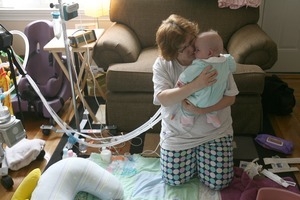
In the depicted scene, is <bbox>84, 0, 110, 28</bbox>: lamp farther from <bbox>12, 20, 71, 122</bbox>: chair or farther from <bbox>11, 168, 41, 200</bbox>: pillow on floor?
<bbox>11, 168, 41, 200</bbox>: pillow on floor

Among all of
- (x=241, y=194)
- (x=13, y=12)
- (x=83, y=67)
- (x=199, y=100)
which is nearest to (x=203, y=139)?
(x=199, y=100)

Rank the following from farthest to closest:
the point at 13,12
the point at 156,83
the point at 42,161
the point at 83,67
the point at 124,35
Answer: the point at 13,12
the point at 124,35
the point at 83,67
the point at 42,161
the point at 156,83

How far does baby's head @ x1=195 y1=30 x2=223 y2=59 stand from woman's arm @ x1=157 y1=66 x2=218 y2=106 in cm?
8

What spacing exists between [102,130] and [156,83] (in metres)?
0.74

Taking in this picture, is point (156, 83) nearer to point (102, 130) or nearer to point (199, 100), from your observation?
point (199, 100)

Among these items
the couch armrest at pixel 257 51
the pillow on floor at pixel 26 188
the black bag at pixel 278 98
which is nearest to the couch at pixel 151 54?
the couch armrest at pixel 257 51

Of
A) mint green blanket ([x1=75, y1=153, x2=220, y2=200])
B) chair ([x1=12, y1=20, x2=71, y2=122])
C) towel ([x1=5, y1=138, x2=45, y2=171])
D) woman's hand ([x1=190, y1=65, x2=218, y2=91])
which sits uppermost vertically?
woman's hand ([x1=190, y1=65, x2=218, y2=91])

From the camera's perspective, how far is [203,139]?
1658 mm

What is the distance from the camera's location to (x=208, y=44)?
4.60 ft

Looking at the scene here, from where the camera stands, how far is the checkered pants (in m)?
1.64

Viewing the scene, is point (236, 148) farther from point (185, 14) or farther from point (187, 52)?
point (185, 14)

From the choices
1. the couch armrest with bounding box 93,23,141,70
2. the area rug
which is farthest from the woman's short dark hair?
the area rug

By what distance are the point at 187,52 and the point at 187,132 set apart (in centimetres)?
42

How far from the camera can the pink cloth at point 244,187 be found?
162 centimetres
